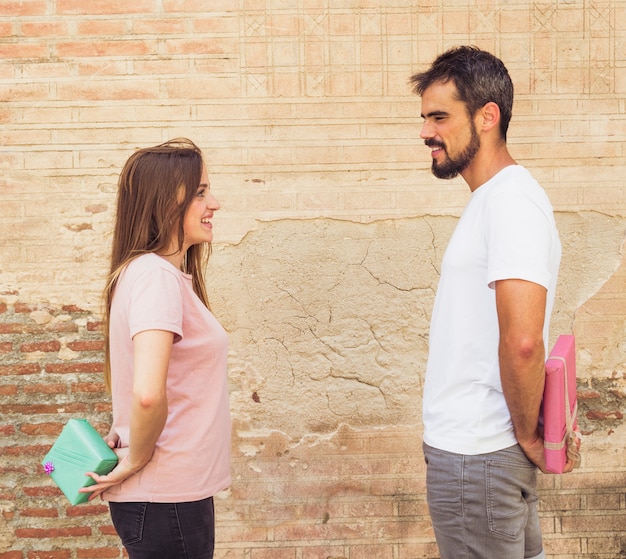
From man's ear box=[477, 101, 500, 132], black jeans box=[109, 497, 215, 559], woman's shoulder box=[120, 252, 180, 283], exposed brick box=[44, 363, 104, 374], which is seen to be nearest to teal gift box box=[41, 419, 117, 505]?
black jeans box=[109, 497, 215, 559]

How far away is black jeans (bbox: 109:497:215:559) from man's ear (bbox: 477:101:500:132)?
1.22m

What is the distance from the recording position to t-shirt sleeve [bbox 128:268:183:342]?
1918mm

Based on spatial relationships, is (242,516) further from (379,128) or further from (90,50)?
(90,50)

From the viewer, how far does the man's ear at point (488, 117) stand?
84.1 inches

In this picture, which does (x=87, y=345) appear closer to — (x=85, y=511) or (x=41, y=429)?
(x=41, y=429)

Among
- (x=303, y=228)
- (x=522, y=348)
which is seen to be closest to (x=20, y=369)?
(x=303, y=228)

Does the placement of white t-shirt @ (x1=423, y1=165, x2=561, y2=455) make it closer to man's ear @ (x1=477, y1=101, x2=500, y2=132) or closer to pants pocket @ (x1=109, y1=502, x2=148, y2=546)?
man's ear @ (x1=477, y1=101, x2=500, y2=132)

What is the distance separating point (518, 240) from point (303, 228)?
1870 mm

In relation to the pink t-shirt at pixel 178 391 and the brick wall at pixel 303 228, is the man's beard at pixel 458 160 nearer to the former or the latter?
the pink t-shirt at pixel 178 391

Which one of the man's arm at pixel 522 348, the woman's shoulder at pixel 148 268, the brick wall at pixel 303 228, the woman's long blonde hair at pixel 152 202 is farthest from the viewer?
the brick wall at pixel 303 228

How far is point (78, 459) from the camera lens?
2.09 meters

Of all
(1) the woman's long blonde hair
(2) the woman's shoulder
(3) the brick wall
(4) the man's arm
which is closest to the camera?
(4) the man's arm

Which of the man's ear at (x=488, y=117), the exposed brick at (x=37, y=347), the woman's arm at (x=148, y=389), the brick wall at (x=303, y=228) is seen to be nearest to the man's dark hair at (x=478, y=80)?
the man's ear at (x=488, y=117)

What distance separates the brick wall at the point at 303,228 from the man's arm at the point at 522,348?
1.78 m
